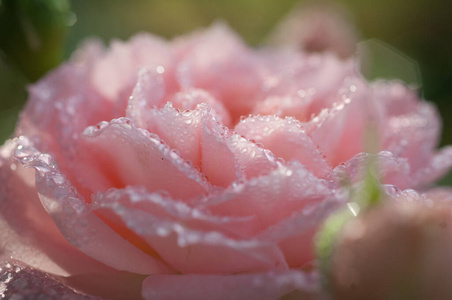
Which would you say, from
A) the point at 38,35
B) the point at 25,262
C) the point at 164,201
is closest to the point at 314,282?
the point at 164,201

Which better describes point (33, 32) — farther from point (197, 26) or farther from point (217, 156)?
point (197, 26)

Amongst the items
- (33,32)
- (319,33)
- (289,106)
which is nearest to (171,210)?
(289,106)

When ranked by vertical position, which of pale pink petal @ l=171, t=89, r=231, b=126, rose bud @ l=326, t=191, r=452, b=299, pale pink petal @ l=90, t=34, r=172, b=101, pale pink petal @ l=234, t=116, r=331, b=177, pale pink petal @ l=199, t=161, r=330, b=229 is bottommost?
rose bud @ l=326, t=191, r=452, b=299

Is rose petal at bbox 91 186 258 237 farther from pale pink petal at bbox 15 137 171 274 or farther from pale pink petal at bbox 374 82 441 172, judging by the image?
pale pink petal at bbox 374 82 441 172

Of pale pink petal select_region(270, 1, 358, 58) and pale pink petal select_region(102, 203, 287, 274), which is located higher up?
pale pink petal select_region(270, 1, 358, 58)

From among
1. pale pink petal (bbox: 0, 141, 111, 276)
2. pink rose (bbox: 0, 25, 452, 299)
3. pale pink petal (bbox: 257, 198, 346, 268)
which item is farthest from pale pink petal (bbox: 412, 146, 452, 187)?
pale pink petal (bbox: 0, 141, 111, 276)

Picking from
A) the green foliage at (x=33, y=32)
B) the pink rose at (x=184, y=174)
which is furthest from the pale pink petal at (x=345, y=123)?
the green foliage at (x=33, y=32)

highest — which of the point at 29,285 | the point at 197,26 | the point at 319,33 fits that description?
the point at 197,26

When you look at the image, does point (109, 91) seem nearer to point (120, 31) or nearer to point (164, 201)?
point (164, 201)
